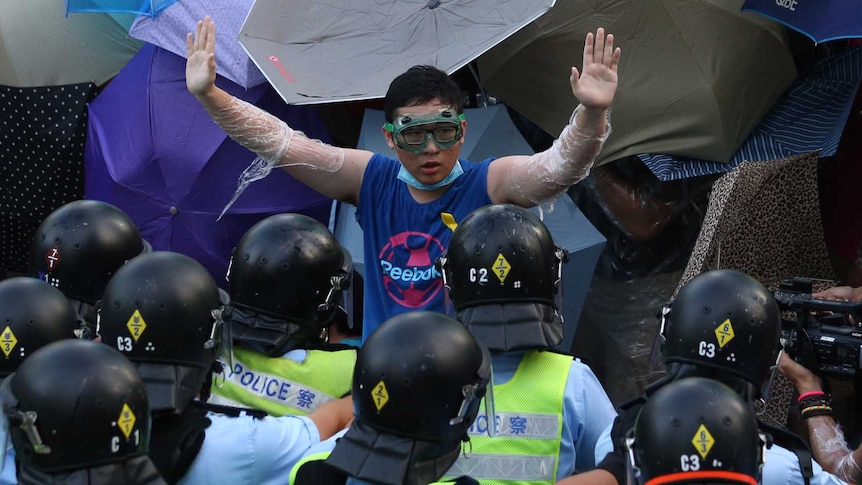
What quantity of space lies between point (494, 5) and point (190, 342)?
3.15m

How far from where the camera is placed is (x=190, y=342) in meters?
3.76

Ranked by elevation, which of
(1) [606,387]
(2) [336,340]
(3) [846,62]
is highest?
(3) [846,62]

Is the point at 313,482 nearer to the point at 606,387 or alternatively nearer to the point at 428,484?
the point at 428,484

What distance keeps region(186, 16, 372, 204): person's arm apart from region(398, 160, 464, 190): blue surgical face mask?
0.19 meters

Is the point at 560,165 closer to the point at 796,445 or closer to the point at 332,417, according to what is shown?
the point at 332,417

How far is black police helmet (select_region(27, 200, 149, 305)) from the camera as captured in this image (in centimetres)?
472

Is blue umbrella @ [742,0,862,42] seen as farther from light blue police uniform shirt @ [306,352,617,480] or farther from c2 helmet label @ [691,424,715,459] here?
c2 helmet label @ [691,424,715,459]

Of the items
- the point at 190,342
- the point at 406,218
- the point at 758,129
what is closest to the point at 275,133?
the point at 406,218

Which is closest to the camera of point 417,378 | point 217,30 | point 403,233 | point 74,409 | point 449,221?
point 74,409

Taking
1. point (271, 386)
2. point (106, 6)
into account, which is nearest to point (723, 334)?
point (271, 386)

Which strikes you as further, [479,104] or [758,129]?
[479,104]

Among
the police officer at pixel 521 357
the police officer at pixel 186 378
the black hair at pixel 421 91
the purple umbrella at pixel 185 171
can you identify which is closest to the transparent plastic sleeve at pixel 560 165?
the black hair at pixel 421 91

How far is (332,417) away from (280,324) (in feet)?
1.22

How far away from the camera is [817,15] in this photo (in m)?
6.14
